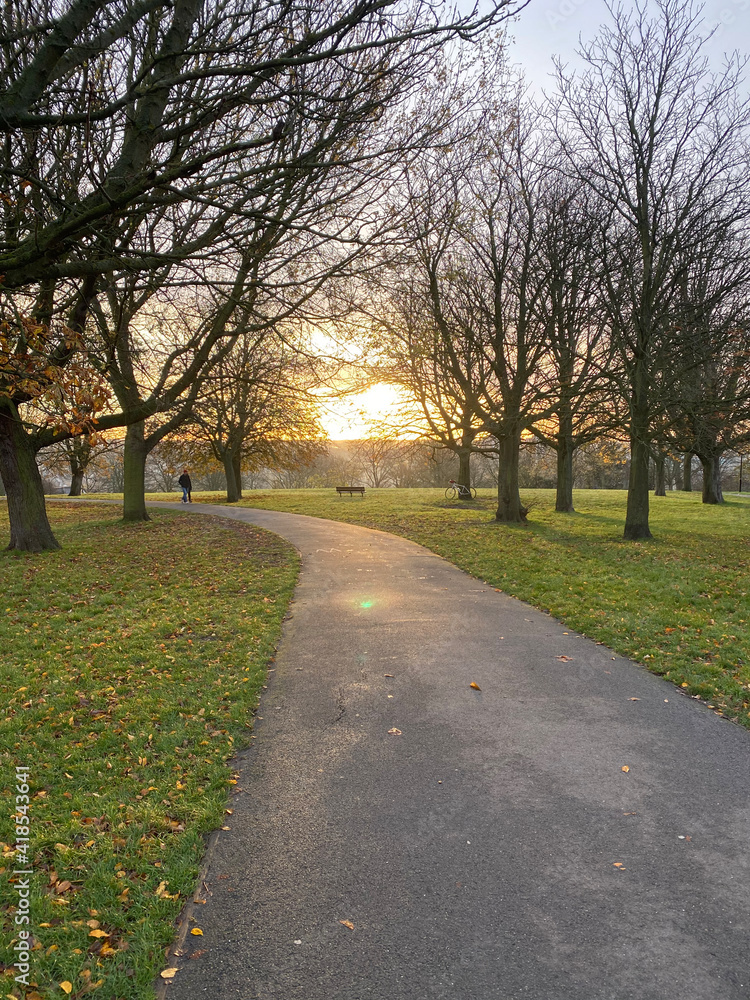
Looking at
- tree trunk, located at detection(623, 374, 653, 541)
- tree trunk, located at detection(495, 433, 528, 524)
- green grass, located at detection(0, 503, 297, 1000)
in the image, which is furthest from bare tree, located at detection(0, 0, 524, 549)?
tree trunk, located at detection(495, 433, 528, 524)

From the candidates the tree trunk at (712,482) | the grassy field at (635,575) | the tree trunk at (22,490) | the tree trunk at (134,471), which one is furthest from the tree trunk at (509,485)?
the tree trunk at (712,482)

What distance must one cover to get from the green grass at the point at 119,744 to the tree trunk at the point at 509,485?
10687mm

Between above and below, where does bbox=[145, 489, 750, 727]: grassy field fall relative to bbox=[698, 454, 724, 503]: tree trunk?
below

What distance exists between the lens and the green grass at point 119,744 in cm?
249

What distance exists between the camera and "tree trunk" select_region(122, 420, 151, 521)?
17.8m

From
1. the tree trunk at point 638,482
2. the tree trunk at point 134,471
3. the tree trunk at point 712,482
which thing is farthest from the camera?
the tree trunk at point 712,482

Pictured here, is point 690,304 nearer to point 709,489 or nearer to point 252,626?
point 252,626

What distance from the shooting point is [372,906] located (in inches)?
103

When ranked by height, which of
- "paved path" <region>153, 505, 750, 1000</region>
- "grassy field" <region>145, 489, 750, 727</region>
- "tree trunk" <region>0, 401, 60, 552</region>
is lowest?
"paved path" <region>153, 505, 750, 1000</region>

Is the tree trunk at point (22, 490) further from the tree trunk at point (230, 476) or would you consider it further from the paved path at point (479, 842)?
the tree trunk at point (230, 476)

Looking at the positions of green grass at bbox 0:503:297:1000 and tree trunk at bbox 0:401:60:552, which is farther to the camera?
tree trunk at bbox 0:401:60:552

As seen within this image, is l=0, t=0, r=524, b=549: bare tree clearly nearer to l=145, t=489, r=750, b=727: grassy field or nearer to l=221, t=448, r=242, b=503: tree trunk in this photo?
l=145, t=489, r=750, b=727: grassy field

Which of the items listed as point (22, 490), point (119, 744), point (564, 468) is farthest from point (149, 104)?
point (564, 468)

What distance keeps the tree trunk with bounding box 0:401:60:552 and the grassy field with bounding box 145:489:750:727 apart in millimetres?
9174
